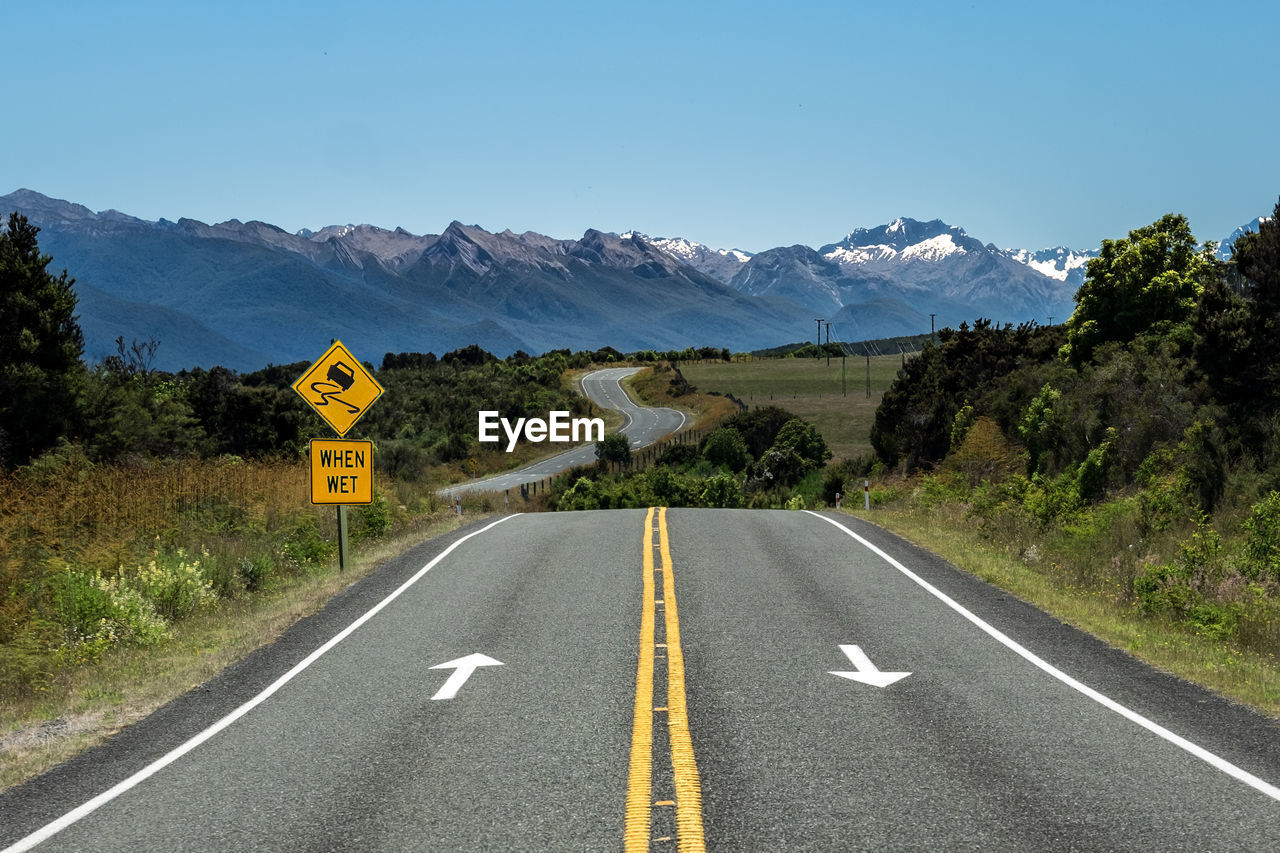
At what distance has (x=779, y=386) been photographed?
458ft

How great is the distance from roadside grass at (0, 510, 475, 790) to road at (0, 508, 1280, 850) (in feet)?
1.00

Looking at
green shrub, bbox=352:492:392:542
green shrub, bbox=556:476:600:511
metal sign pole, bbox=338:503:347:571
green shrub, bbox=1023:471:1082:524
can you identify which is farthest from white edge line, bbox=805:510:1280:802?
green shrub, bbox=556:476:600:511

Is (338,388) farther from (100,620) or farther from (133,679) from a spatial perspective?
(133,679)

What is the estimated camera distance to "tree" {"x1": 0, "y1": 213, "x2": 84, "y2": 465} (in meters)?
37.4

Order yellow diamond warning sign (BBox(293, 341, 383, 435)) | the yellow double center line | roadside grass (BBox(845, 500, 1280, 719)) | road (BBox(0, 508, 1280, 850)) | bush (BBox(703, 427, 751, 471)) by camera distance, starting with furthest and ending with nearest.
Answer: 1. bush (BBox(703, 427, 751, 471))
2. yellow diamond warning sign (BBox(293, 341, 383, 435))
3. roadside grass (BBox(845, 500, 1280, 719))
4. road (BBox(0, 508, 1280, 850))
5. the yellow double center line

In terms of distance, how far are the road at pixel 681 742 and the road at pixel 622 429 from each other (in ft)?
177

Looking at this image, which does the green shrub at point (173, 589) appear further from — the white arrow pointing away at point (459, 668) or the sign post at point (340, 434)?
the white arrow pointing away at point (459, 668)

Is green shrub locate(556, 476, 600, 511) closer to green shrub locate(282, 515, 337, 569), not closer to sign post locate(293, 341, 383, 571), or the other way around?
green shrub locate(282, 515, 337, 569)

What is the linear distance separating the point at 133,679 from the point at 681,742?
20.6 ft

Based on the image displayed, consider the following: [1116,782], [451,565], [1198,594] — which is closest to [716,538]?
[451,565]

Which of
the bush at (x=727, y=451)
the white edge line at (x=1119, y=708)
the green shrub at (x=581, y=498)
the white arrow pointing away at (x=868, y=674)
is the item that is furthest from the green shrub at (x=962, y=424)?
the bush at (x=727, y=451)

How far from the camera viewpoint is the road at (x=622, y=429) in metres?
75.9

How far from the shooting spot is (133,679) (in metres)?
11.4

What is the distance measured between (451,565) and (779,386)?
12244cm
